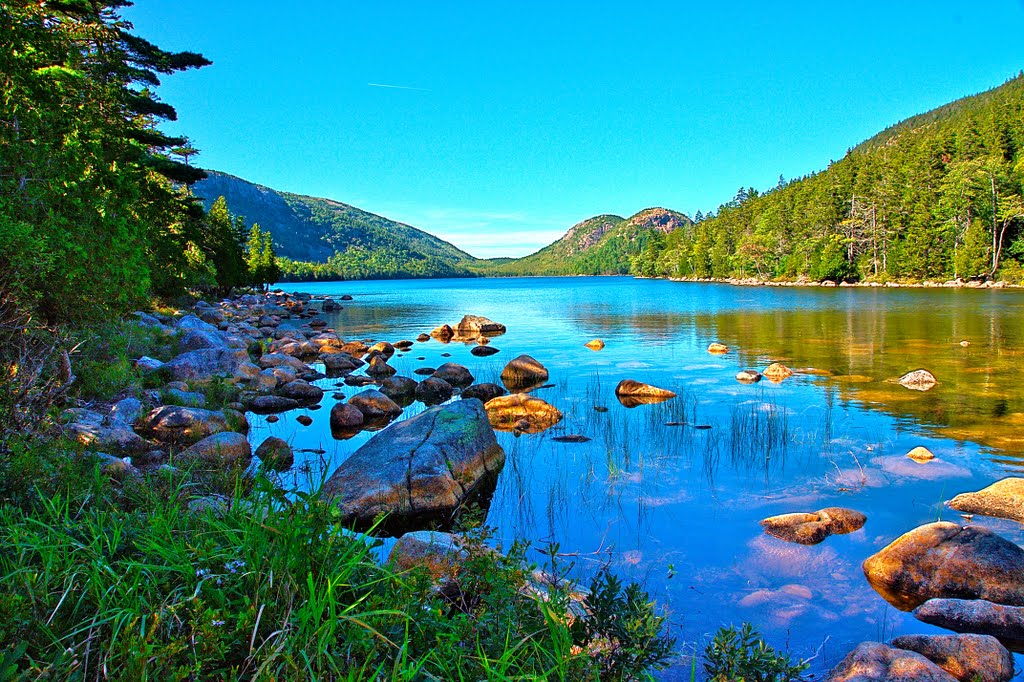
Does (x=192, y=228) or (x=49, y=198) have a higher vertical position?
(x=192, y=228)

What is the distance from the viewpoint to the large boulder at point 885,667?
425cm

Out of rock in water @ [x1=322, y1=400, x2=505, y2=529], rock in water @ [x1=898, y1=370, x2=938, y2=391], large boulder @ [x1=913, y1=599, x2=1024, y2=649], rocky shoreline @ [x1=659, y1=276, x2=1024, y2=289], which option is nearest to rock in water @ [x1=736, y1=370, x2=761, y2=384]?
rock in water @ [x1=898, y1=370, x2=938, y2=391]

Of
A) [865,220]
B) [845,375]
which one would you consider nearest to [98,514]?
[845,375]

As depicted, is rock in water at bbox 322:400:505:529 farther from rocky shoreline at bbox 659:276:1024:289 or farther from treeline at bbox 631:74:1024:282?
treeline at bbox 631:74:1024:282

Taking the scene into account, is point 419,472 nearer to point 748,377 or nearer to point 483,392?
point 483,392

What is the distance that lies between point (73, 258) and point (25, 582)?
455cm

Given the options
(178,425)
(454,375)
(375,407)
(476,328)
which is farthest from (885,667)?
(476,328)

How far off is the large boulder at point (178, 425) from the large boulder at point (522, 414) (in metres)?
6.22

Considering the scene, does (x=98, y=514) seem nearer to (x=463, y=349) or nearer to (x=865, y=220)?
(x=463, y=349)

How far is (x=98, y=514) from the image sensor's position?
11.0 feet

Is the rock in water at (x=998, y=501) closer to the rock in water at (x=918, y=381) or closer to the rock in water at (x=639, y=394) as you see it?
the rock in water at (x=639, y=394)

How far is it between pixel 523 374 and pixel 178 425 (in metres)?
11.5

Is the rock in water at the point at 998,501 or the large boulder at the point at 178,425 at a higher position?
the large boulder at the point at 178,425

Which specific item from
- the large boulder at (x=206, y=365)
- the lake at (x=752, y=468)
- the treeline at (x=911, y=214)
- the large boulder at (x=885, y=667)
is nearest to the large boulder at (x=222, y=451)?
the lake at (x=752, y=468)
